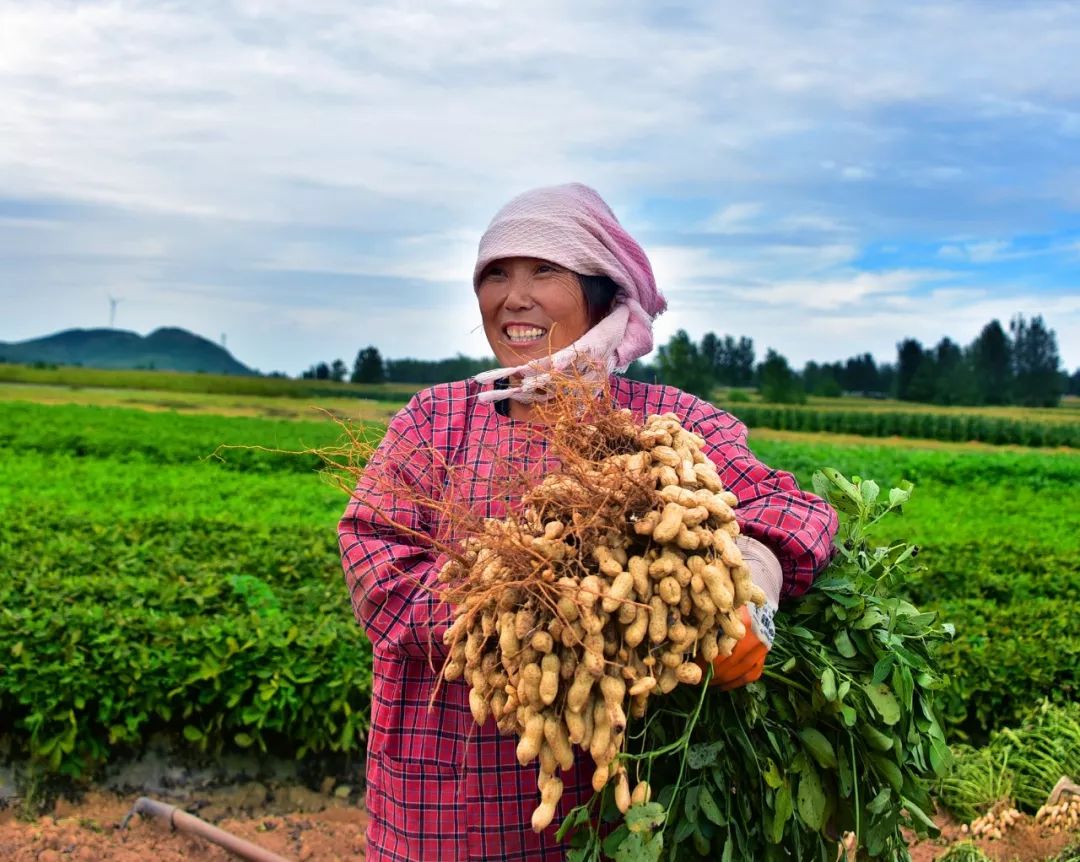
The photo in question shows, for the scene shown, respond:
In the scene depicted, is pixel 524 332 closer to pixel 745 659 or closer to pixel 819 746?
pixel 745 659

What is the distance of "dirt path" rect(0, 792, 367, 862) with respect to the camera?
11.8ft

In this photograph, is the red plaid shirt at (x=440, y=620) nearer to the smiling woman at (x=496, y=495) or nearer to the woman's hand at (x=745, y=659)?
the smiling woman at (x=496, y=495)

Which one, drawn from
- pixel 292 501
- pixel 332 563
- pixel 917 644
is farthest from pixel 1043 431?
pixel 917 644

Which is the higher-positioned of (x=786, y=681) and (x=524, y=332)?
(x=524, y=332)

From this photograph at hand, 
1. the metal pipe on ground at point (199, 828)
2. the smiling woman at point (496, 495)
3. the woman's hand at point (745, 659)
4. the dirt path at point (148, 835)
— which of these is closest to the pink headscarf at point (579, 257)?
the smiling woman at point (496, 495)

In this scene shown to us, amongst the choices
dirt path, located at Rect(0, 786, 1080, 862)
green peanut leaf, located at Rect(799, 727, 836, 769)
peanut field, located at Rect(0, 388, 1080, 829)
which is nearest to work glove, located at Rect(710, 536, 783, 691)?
green peanut leaf, located at Rect(799, 727, 836, 769)

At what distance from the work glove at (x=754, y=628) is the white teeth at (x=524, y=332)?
0.57m

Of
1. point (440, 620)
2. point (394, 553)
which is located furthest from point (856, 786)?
point (394, 553)

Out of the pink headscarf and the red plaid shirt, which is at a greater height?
the pink headscarf

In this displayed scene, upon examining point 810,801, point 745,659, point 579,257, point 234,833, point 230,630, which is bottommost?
point 234,833

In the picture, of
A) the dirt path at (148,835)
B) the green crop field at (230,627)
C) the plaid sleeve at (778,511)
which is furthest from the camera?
the green crop field at (230,627)

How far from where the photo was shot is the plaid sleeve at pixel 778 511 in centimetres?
175

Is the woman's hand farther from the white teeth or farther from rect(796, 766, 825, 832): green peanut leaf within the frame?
the white teeth

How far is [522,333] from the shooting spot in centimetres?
203
